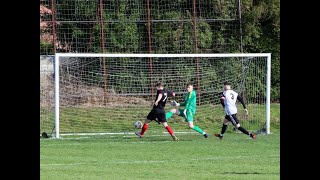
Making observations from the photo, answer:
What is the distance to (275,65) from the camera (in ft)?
103

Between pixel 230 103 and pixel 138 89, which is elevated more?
pixel 138 89

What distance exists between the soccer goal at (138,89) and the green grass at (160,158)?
97.2 inches

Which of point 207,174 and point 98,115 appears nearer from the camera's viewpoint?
point 207,174

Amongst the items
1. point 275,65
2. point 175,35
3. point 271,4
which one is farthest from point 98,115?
point 271,4

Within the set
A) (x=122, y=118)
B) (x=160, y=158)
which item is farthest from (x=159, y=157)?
(x=122, y=118)

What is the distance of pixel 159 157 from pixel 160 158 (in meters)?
0.25

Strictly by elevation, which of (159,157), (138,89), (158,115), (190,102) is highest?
(138,89)

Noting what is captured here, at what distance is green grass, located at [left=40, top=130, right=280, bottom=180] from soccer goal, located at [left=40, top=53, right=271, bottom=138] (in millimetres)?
2468

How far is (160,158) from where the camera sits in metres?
16.0

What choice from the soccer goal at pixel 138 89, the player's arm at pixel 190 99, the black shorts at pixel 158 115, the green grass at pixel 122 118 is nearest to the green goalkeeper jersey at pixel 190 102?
the player's arm at pixel 190 99

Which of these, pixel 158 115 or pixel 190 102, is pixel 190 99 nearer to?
pixel 190 102
